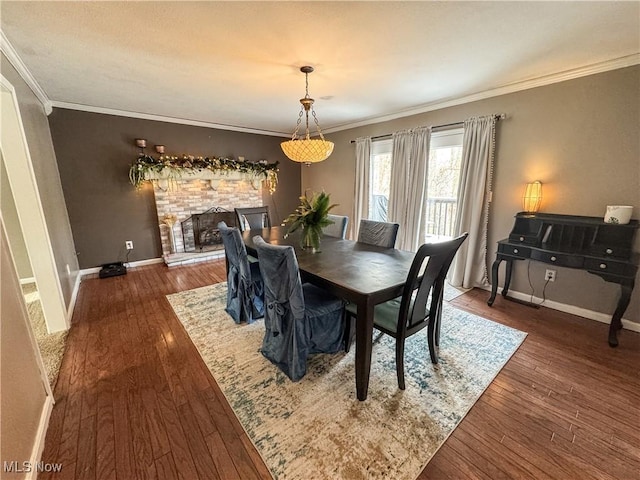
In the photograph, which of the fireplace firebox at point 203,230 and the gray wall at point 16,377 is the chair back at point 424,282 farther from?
the fireplace firebox at point 203,230

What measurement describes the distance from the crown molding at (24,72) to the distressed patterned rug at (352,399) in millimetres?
2549

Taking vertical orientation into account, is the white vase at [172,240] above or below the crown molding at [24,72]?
below

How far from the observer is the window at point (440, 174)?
353 centimetres

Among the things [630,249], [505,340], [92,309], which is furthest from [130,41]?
[630,249]

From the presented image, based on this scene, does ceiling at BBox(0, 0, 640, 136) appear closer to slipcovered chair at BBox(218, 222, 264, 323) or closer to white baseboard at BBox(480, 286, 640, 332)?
slipcovered chair at BBox(218, 222, 264, 323)

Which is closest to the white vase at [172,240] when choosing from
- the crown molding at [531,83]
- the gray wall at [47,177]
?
the gray wall at [47,177]

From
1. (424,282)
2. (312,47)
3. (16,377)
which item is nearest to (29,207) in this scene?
(16,377)

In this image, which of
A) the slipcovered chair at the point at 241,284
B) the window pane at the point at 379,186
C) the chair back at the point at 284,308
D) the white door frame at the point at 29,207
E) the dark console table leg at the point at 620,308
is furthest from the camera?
the window pane at the point at 379,186

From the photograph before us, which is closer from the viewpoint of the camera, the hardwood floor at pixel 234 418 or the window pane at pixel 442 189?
the hardwood floor at pixel 234 418

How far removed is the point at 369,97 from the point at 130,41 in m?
2.44

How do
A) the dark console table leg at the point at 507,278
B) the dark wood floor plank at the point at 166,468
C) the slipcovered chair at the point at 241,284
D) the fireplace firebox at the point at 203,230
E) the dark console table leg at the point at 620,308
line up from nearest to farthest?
1. the dark wood floor plank at the point at 166,468
2. the dark console table leg at the point at 620,308
3. the slipcovered chair at the point at 241,284
4. the dark console table leg at the point at 507,278
5. the fireplace firebox at the point at 203,230

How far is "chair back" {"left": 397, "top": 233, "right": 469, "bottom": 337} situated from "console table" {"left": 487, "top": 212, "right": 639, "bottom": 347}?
1.44 meters

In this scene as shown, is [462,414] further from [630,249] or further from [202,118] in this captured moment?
[202,118]

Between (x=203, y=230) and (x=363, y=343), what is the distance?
405cm
